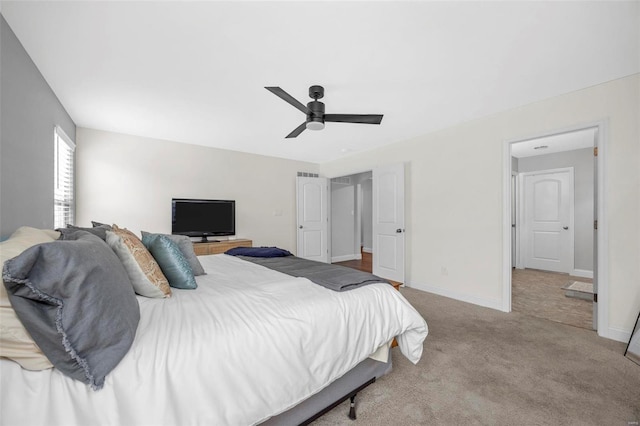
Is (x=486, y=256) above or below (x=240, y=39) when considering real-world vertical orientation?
below

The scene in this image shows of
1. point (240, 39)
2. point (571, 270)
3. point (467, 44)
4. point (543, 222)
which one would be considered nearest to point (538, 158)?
point (543, 222)

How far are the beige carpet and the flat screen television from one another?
3.50 m

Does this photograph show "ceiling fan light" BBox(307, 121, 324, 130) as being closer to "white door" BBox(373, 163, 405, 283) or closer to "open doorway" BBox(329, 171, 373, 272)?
"white door" BBox(373, 163, 405, 283)

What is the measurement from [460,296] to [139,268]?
3.67m

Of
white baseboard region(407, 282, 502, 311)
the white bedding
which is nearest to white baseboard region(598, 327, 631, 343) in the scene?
white baseboard region(407, 282, 502, 311)

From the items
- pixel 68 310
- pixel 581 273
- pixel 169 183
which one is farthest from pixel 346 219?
pixel 68 310

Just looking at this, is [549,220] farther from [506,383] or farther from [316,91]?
[316,91]

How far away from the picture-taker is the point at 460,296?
3.57 m

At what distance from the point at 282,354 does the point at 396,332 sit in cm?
81

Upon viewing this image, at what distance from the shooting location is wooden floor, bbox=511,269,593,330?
9.84 ft

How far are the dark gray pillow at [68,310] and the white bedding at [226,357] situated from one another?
0.05m

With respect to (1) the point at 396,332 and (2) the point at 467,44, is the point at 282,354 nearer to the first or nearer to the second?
(1) the point at 396,332

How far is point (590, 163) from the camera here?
4957 millimetres

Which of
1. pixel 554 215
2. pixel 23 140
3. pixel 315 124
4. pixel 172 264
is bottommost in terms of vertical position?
pixel 172 264
